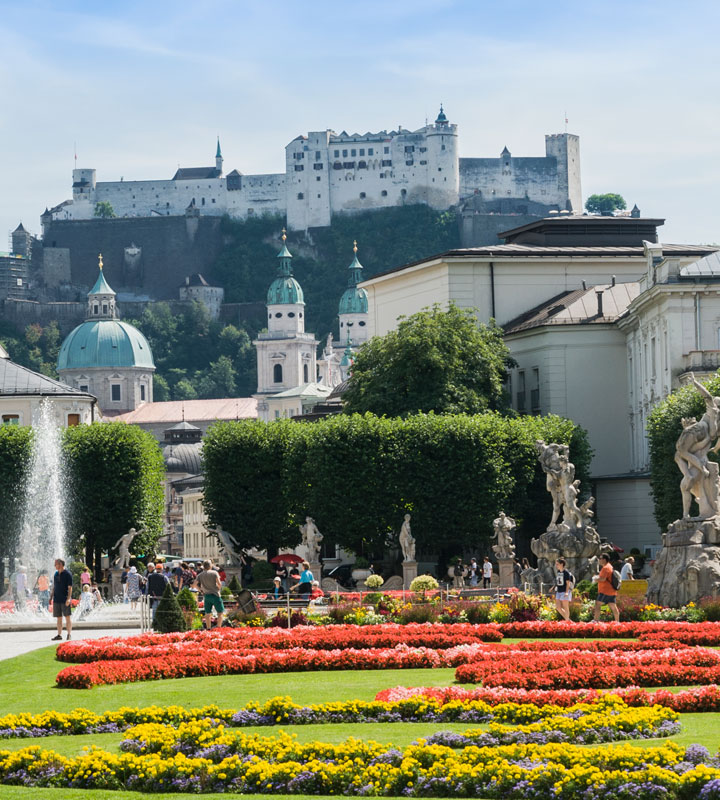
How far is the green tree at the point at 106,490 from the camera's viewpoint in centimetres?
7388

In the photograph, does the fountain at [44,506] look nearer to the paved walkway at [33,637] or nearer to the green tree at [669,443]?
the green tree at [669,443]

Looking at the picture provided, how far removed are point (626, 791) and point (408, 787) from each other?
195cm

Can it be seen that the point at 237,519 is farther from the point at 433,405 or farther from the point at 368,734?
the point at 368,734

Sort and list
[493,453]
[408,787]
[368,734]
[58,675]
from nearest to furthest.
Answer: [408,787] < [368,734] < [58,675] < [493,453]

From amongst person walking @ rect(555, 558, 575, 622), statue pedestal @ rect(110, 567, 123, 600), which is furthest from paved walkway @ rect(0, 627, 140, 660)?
statue pedestal @ rect(110, 567, 123, 600)

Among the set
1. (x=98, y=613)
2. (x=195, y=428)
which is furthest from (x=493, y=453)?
(x=195, y=428)

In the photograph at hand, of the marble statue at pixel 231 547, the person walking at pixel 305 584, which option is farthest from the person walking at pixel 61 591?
the marble statue at pixel 231 547

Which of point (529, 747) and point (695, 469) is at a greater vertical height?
point (695, 469)

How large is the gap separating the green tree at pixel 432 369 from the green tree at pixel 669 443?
1154 centimetres

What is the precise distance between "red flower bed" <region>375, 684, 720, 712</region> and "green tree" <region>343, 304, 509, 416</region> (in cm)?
4972

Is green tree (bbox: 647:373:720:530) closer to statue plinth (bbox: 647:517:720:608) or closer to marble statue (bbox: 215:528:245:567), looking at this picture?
marble statue (bbox: 215:528:245:567)

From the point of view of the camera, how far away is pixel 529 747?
52.1 feet

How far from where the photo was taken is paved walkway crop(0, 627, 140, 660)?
111ft

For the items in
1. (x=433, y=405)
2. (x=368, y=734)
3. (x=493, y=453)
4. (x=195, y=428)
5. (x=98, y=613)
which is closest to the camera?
(x=368, y=734)
